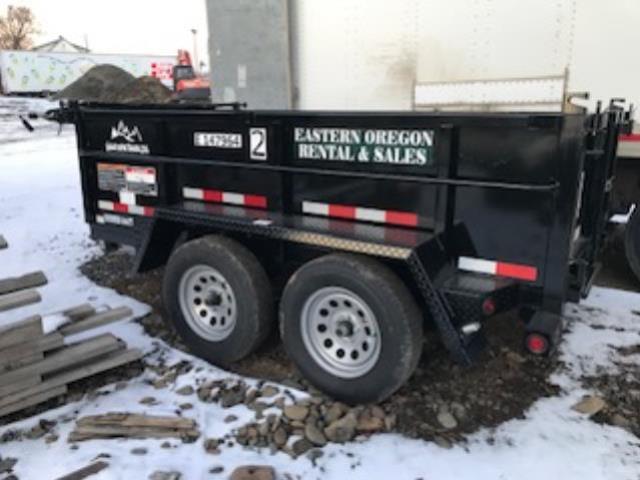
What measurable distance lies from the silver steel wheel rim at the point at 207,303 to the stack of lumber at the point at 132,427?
0.74 m

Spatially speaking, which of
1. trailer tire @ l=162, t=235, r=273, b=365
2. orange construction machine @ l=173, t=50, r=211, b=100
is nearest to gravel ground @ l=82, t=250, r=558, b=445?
trailer tire @ l=162, t=235, r=273, b=365

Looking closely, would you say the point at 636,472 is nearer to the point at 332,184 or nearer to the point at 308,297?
the point at 308,297

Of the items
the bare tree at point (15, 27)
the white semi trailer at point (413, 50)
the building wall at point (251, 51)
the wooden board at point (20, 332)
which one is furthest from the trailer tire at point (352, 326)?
the bare tree at point (15, 27)

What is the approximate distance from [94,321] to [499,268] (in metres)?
2.76

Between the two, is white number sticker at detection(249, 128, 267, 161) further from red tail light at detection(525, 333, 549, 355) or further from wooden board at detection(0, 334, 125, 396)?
red tail light at detection(525, 333, 549, 355)

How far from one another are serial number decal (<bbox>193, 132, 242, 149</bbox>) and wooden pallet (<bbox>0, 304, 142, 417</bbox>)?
148 centimetres

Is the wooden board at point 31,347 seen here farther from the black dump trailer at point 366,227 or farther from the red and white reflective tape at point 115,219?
the red and white reflective tape at point 115,219

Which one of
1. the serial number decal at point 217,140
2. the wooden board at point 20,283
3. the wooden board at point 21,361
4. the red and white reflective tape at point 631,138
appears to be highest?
the serial number decal at point 217,140

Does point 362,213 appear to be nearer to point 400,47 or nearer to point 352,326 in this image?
point 352,326

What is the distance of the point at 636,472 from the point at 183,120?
3463mm

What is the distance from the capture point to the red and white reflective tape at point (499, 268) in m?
3.12

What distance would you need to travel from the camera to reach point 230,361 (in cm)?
392

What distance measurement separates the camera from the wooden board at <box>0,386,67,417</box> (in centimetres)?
340

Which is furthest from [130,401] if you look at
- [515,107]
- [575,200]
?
[515,107]
